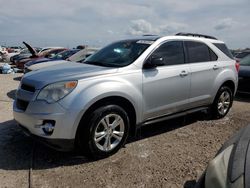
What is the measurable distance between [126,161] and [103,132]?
508 mm

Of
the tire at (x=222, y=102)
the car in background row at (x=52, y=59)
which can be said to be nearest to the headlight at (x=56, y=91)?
the tire at (x=222, y=102)

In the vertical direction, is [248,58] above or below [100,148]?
above

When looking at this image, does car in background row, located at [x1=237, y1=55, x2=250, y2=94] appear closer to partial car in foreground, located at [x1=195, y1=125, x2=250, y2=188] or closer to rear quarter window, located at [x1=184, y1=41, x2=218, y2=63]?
rear quarter window, located at [x1=184, y1=41, x2=218, y2=63]

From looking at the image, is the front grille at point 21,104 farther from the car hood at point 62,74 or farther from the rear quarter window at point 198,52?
the rear quarter window at point 198,52

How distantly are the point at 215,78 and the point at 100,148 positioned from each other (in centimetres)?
289

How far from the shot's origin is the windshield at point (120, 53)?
4.26 m

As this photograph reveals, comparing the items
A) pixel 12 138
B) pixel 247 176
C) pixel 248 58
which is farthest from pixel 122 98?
pixel 248 58

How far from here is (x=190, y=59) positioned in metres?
5.00

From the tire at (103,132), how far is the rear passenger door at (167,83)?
515 millimetres

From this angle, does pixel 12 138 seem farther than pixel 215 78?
No

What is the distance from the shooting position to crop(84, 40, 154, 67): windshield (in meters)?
4.26

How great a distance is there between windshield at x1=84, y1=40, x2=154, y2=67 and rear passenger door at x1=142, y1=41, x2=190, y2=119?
0.24 metres

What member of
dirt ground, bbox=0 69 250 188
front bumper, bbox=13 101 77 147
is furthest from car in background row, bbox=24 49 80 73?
front bumper, bbox=13 101 77 147

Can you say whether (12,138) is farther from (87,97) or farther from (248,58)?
(248,58)
